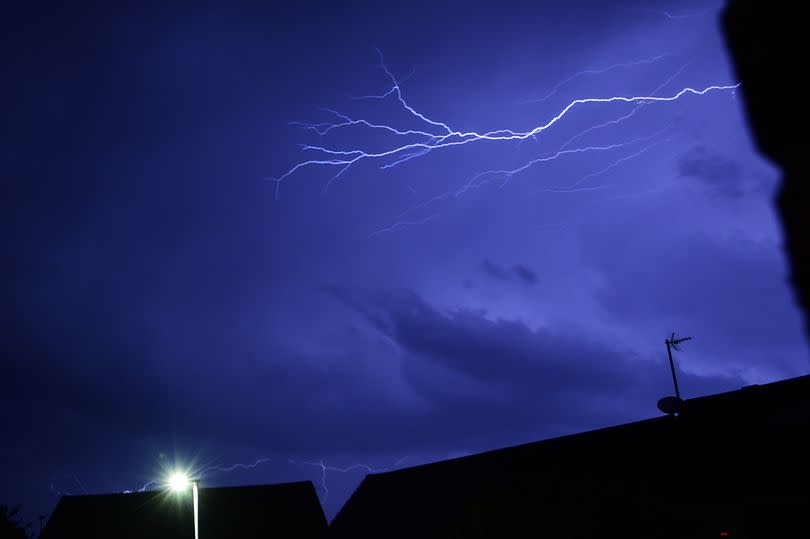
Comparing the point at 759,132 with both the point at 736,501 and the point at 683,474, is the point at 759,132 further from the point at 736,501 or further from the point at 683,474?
the point at 683,474

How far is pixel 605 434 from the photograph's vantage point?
1786 cm

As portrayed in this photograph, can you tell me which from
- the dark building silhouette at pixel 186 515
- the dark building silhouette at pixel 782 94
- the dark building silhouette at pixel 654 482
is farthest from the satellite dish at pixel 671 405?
the dark building silhouette at pixel 186 515

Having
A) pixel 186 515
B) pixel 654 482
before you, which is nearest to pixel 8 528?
pixel 186 515

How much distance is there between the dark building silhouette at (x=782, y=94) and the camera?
144 cm

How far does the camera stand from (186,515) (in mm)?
30641

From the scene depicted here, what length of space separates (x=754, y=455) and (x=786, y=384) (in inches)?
93.4

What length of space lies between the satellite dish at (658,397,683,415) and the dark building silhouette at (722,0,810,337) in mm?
16477

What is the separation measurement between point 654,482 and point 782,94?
47.9ft

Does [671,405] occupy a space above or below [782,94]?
above

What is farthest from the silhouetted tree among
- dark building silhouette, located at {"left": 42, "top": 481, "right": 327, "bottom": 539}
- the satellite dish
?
the satellite dish

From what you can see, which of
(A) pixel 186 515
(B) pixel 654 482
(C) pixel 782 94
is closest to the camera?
(C) pixel 782 94

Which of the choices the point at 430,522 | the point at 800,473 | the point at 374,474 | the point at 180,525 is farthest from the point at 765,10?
the point at 180,525

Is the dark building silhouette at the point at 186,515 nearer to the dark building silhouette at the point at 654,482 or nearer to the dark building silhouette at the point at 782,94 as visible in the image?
the dark building silhouette at the point at 654,482

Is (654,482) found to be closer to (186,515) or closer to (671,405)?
(671,405)
